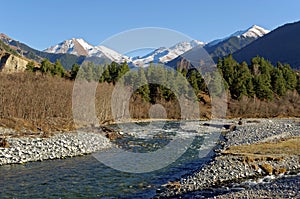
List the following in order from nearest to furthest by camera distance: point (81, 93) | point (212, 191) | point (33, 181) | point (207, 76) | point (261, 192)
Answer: point (261, 192) → point (212, 191) → point (33, 181) → point (81, 93) → point (207, 76)

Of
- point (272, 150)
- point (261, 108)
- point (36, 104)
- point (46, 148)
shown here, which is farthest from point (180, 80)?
point (46, 148)

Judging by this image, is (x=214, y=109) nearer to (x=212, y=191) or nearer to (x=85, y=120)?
(x=85, y=120)

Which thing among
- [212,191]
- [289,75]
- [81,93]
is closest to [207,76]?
[289,75]

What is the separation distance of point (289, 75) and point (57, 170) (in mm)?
78182

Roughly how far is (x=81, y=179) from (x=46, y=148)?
27.7ft

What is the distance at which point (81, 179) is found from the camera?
18.9m

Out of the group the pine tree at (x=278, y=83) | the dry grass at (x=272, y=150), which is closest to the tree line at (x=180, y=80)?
the pine tree at (x=278, y=83)

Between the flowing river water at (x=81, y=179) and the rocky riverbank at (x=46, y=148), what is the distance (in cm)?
116

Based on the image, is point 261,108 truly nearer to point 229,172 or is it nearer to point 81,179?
Answer: point 229,172

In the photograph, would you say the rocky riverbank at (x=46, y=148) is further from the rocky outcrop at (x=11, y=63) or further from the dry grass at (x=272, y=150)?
the rocky outcrop at (x=11, y=63)

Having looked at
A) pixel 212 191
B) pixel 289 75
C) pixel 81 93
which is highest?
pixel 289 75

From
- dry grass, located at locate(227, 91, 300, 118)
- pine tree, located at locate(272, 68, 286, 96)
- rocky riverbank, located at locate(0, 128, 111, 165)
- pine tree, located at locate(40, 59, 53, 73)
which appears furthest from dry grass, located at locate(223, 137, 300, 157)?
pine tree, located at locate(40, 59, 53, 73)

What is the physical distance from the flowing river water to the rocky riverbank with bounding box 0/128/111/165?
3.80 ft

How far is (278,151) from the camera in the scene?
24688mm
